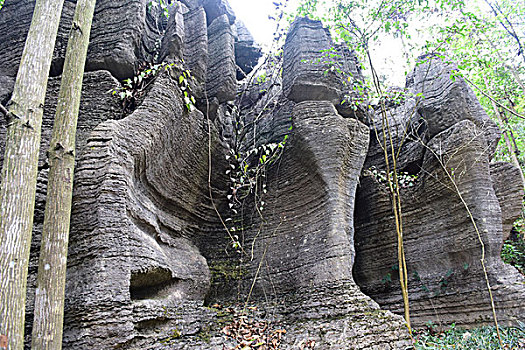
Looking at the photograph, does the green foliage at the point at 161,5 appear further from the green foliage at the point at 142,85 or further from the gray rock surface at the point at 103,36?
the green foliage at the point at 142,85

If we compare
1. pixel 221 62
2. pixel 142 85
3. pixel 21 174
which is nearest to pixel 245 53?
pixel 221 62

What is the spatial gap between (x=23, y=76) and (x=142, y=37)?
3.77 meters

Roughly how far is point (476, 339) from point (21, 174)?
21.5ft

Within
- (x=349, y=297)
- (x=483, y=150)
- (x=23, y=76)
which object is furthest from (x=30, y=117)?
(x=483, y=150)

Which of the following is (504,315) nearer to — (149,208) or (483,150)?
(483,150)

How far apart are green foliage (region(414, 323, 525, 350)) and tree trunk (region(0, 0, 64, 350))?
16.6 feet

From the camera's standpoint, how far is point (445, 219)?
7.12 metres

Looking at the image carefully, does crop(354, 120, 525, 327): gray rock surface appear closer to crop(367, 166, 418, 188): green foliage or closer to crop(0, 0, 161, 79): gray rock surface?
crop(367, 166, 418, 188): green foliage

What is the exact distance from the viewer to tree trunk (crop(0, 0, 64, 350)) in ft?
8.90

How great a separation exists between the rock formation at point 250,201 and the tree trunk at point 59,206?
0.72m

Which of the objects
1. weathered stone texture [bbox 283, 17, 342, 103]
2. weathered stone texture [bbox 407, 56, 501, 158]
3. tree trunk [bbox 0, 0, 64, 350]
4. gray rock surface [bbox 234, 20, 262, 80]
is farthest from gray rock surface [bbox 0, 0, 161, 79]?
weathered stone texture [bbox 407, 56, 501, 158]

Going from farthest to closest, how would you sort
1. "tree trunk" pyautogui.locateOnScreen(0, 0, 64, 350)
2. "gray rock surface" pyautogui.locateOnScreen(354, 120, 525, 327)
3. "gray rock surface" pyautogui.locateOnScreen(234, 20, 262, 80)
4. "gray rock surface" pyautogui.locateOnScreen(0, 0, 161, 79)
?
"gray rock surface" pyautogui.locateOnScreen(234, 20, 262, 80) < "gray rock surface" pyautogui.locateOnScreen(354, 120, 525, 327) < "gray rock surface" pyautogui.locateOnScreen(0, 0, 161, 79) < "tree trunk" pyautogui.locateOnScreen(0, 0, 64, 350)

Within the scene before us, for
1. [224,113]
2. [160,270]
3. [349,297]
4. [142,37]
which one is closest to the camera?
[160,270]

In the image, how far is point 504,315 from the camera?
20.0ft
